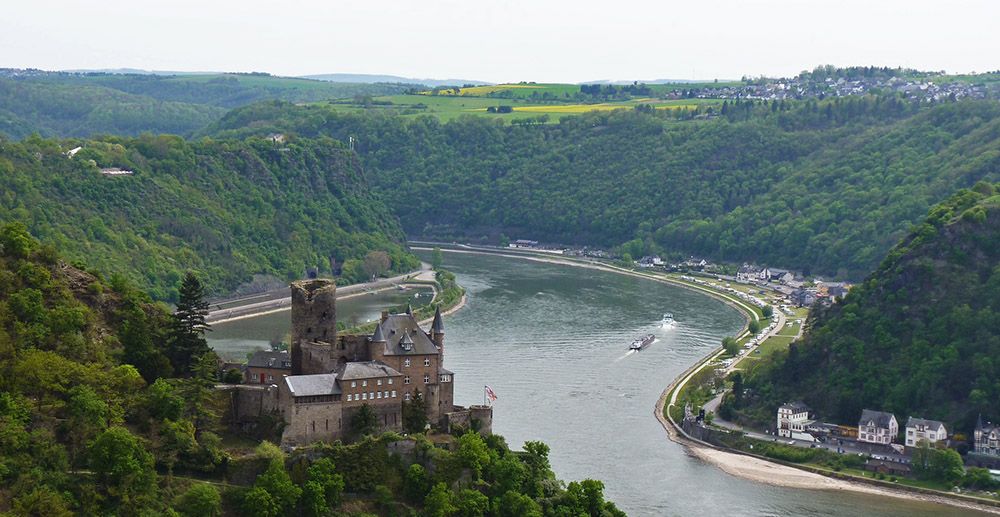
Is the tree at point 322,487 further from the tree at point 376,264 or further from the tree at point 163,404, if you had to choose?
the tree at point 376,264

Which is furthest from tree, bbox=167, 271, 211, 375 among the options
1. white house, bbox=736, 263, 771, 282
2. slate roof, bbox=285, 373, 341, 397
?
white house, bbox=736, 263, 771, 282

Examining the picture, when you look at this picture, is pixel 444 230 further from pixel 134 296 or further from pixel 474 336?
pixel 134 296

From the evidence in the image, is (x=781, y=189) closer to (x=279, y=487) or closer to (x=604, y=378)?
(x=604, y=378)

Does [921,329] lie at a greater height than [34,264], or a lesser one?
lesser

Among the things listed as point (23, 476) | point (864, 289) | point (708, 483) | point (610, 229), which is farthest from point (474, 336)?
point (610, 229)

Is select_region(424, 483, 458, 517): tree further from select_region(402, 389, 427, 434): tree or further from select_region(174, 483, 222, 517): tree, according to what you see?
select_region(174, 483, 222, 517): tree

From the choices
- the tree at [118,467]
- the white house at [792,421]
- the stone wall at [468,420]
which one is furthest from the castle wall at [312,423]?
the white house at [792,421]
